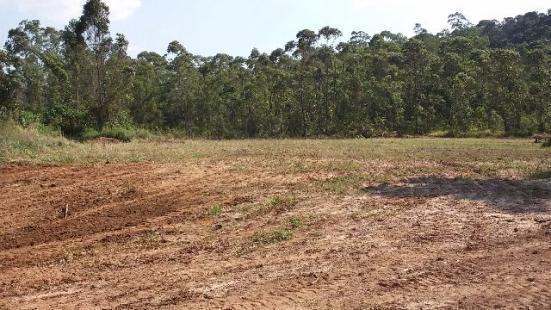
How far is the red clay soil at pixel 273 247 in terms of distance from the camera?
5.05 m

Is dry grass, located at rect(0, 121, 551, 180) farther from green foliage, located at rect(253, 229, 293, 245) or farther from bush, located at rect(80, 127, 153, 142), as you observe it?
bush, located at rect(80, 127, 153, 142)

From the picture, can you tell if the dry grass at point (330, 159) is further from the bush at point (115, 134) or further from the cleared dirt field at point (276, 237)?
the bush at point (115, 134)

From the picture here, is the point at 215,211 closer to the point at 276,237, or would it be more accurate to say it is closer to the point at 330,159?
the point at 276,237

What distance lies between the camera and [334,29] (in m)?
38.4

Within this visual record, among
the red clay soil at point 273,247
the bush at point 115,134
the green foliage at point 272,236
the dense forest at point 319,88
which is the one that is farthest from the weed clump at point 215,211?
the dense forest at point 319,88

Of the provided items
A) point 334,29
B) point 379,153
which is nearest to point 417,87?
point 334,29

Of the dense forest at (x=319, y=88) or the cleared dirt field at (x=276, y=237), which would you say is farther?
the dense forest at (x=319, y=88)

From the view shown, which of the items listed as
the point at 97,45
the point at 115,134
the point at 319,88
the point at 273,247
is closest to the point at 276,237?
the point at 273,247

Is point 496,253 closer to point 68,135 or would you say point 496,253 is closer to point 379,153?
point 379,153

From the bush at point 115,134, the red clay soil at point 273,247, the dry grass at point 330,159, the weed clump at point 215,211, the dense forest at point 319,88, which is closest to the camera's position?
the red clay soil at point 273,247

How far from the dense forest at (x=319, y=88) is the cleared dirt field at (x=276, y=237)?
724 inches

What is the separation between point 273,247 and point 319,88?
106ft

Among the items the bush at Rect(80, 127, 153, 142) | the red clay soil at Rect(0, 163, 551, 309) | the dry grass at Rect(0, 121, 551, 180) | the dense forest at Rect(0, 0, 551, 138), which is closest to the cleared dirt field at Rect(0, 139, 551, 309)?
the red clay soil at Rect(0, 163, 551, 309)

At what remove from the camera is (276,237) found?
7035 millimetres
